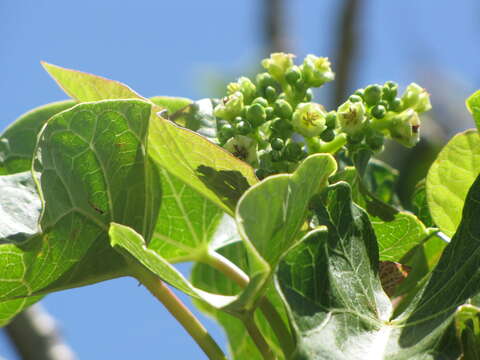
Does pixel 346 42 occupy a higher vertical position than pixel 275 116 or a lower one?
lower

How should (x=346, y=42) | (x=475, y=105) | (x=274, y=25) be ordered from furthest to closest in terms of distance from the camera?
(x=274, y=25), (x=346, y=42), (x=475, y=105)

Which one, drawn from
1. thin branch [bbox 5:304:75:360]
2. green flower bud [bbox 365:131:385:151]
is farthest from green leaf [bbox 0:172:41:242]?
thin branch [bbox 5:304:75:360]

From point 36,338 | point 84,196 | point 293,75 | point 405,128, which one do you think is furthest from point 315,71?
point 36,338

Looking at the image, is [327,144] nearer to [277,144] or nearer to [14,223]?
[277,144]

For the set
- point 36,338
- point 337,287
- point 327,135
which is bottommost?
point 36,338

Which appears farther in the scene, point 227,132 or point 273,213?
point 227,132

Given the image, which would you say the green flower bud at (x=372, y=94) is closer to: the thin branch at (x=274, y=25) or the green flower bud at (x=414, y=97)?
the green flower bud at (x=414, y=97)

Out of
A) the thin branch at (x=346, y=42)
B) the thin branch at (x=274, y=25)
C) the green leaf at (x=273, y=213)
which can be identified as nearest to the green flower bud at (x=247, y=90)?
the green leaf at (x=273, y=213)

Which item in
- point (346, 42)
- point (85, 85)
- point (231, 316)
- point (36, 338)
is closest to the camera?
point (85, 85)
